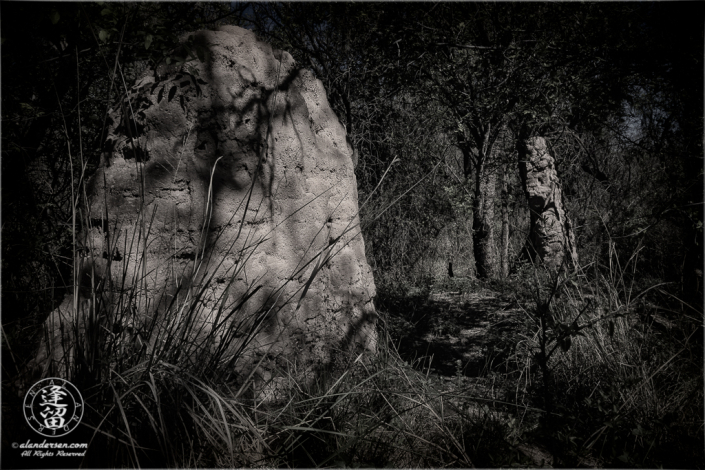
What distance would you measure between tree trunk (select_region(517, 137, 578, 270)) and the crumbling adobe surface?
11.9 ft

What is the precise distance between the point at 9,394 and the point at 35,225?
6.92 ft

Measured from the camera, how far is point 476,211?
6383 mm

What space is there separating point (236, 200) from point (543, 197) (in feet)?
14.3

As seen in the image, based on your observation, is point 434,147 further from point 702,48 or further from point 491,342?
point 702,48

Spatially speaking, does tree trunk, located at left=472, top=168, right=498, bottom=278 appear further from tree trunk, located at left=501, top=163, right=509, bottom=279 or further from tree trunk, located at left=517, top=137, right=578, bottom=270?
tree trunk, located at left=517, top=137, right=578, bottom=270

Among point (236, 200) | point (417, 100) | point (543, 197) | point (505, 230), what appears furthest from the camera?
point (505, 230)

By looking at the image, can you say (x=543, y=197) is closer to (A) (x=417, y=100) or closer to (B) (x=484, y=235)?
(B) (x=484, y=235)

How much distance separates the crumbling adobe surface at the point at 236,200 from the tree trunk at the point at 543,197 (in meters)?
3.63

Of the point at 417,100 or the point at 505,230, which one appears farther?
the point at 505,230

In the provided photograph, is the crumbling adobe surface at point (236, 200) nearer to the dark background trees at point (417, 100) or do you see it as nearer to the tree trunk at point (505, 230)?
the dark background trees at point (417, 100)

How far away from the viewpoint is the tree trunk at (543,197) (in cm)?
573

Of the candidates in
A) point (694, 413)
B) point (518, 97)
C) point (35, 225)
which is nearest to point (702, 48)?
point (518, 97)

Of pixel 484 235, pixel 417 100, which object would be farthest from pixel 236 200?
pixel 484 235

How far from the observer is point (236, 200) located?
2.51 metres
